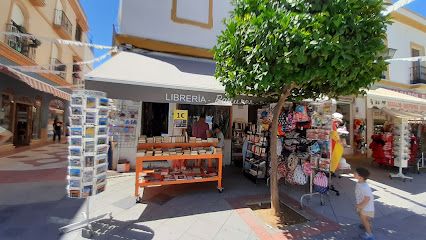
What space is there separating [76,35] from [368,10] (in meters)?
23.7

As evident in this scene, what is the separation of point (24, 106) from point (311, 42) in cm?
1678

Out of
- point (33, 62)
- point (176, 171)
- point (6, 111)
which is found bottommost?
point (176, 171)

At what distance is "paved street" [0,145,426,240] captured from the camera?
13.5 feet

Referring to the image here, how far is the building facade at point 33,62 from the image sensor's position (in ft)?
36.9

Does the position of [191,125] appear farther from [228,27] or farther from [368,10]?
[368,10]

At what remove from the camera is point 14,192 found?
19.3 ft

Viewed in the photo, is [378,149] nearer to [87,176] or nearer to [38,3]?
[87,176]

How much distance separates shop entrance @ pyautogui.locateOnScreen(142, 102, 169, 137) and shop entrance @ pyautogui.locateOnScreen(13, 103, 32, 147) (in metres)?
9.96

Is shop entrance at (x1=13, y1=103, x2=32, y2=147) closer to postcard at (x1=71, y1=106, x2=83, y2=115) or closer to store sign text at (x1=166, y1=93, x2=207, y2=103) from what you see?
postcard at (x1=71, y1=106, x2=83, y2=115)

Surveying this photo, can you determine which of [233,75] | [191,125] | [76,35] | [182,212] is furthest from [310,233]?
[76,35]

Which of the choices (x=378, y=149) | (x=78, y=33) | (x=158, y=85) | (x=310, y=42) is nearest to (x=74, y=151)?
(x=158, y=85)

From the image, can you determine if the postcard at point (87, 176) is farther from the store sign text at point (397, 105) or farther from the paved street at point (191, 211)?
the store sign text at point (397, 105)

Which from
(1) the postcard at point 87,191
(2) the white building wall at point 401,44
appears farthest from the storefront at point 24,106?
(2) the white building wall at point 401,44

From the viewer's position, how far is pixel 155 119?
880 cm
